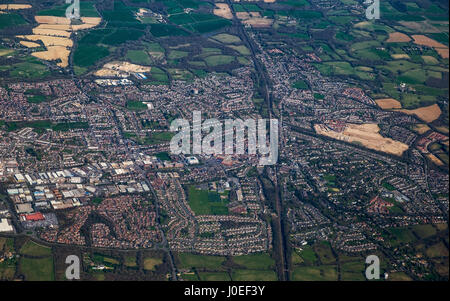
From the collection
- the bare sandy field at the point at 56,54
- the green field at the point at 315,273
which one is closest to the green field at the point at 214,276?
the green field at the point at 315,273

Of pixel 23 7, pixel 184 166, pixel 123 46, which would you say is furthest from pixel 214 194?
pixel 23 7

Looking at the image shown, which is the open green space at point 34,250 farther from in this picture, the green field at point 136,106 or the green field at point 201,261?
the green field at point 136,106

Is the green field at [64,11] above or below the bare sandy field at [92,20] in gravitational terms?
above

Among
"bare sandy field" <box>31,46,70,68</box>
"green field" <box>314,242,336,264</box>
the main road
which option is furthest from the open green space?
"bare sandy field" <box>31,46,70,68</box>

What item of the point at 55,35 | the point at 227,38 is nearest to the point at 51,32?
the point at 55,35

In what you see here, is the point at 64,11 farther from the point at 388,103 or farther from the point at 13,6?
the point at 388,103

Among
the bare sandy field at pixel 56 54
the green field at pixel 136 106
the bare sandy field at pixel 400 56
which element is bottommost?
the green field at pixel 136 106
